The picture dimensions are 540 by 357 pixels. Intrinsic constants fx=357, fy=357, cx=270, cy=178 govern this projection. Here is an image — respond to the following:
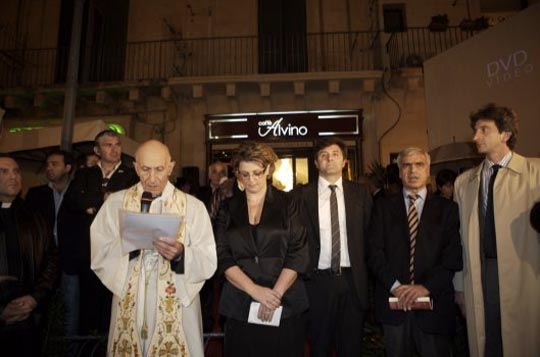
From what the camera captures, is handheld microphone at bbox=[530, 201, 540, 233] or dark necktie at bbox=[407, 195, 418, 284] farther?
dark necktie at bbox=[407, 195, 418, 284]

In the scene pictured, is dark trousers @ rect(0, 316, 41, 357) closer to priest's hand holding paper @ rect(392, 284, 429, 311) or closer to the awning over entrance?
priest's hand holding paper @ rect(392, 284, 429, 311)

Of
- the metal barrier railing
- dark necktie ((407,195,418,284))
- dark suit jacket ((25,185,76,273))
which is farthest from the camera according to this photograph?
the metal barrier railing

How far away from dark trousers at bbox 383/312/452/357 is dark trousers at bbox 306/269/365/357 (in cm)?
24

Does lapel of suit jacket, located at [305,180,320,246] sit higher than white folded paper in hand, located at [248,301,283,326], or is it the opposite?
lapel of suit jacket, located at [305,180,320,246]

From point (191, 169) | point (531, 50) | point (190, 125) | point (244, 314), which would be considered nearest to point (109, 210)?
point (244, 314)

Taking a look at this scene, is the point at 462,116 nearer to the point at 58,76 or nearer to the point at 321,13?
the point at 321,13

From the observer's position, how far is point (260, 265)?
2.49 meters

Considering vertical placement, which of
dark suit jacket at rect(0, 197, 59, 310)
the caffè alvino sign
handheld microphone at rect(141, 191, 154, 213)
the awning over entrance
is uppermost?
the caffè alvino sign

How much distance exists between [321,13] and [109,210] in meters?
10.3

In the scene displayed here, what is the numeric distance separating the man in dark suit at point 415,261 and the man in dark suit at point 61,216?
3.08m

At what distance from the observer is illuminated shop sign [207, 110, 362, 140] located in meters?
10.2

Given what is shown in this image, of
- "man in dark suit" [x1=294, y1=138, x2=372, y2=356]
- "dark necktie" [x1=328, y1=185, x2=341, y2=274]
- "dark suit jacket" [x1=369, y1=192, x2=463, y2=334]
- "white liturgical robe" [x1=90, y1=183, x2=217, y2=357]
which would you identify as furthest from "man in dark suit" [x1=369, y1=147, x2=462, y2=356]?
"white liturgical robe" [x1=90, y1=183, x2=217, y2=357]

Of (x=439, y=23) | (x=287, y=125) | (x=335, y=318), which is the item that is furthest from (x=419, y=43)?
(x=335, y=318)

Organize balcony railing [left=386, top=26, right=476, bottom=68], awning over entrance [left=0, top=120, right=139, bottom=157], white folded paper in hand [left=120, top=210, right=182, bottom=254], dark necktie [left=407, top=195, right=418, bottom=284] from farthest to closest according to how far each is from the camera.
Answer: balcony railing [left=386, top=26, right=476, bottom=68]
awning over entrance [left=0, top=120, right=139, bottom=157]
dark necktie [left=407, top=195, right=418, bottom=284]
white folded paper in hand [left=120, top=210, right=182, bottom=254]
